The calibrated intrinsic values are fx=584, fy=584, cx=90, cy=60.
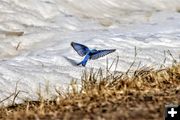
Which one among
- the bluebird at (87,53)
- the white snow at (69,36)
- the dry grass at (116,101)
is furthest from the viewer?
the bluebird at (87,53)

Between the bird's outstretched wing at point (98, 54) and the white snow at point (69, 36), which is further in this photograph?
the bird's outstretched wing at point (98, 54)

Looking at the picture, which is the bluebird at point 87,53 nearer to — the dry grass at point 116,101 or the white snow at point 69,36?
the white snow at point 69,36

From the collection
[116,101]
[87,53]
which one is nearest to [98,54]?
[87,53]

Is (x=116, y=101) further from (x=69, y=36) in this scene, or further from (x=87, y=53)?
(x=69, y=36)

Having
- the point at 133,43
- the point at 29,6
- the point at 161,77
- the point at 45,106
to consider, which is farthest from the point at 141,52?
the point at 29,6

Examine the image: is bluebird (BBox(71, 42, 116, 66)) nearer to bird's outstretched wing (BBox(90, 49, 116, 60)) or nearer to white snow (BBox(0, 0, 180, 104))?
bird's outstretched wing (BBox(90, 49, 116, 60))

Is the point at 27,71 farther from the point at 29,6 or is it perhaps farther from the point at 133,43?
the point at 29,6

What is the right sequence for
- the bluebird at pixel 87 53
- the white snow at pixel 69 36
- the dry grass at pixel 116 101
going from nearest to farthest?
1. the dry grass at pixel 116 101
2. the white snow at pixel 69 36
3. the bluebird at pixel 87 53

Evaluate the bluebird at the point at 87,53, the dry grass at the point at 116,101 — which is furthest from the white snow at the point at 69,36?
the dry grass at the point at 116,101
